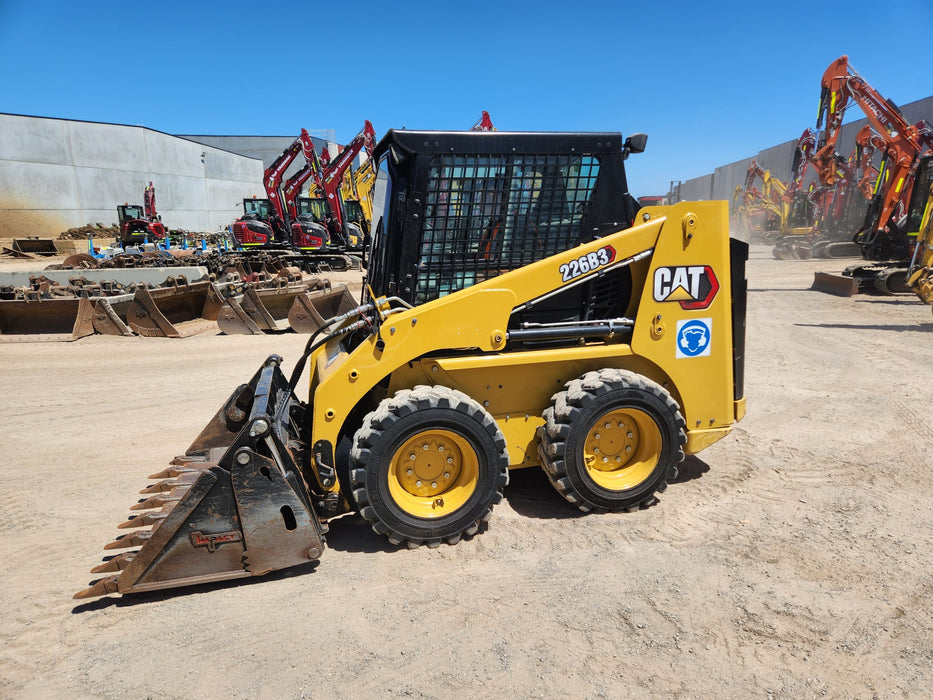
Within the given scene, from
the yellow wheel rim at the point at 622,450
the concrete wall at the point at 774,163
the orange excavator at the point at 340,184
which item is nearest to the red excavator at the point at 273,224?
the orange excavator at the point at 340,184

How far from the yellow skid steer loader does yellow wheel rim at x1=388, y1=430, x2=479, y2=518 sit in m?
0.01

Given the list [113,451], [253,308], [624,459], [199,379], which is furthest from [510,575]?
[253,308]

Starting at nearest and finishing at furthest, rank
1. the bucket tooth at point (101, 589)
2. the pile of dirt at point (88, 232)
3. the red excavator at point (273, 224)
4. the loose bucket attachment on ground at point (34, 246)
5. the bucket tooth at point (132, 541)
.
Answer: the bucket tooth at point (101, 589)
the bucket tooth at point (132, 541)
the red excavator at point (273, 224)
the loose bucket attachment on ground at point (34, 246)
the pile of dirt at point (88, 232)

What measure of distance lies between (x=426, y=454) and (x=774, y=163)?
50.6 m

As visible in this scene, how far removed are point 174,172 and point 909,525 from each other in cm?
4466

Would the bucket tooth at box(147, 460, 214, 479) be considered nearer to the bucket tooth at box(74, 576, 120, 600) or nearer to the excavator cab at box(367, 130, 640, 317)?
the bucket tooth at box(74, 576, 120, 600)

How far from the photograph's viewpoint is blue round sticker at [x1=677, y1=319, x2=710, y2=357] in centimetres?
351

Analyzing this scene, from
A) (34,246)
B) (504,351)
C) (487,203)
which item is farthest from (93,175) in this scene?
(504,351)

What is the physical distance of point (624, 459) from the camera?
358 cm

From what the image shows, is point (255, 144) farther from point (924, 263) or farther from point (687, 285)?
point (687, 285)

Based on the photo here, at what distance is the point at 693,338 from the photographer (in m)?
3.53

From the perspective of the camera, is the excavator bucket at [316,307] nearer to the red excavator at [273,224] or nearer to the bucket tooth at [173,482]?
the bucket tooth at [173,482]

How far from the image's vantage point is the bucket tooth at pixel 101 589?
104 inches

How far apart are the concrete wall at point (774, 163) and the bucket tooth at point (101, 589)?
27.3 m
